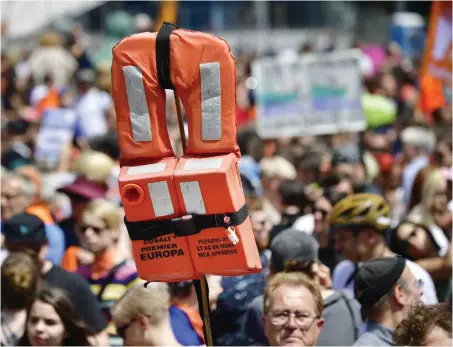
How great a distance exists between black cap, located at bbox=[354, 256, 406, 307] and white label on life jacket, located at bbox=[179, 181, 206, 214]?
4.83ft

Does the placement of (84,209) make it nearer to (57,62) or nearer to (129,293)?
(129,293)

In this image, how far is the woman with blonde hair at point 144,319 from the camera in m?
5.58

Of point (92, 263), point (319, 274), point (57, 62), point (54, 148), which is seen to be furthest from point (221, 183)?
point (57, 62)

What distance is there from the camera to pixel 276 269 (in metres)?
6.38

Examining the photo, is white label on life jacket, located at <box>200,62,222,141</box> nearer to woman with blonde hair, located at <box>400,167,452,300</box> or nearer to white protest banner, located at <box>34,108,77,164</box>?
woman with blonde hair, located at <box>400,167,452,300</box>

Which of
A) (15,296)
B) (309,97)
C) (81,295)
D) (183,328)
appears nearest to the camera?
(183,328)

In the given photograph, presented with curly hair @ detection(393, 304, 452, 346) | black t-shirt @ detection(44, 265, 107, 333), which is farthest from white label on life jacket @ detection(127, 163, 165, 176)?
black t-shirt @ detection(44, 265, 107, 333)

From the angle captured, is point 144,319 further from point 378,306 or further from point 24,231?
point 24,231

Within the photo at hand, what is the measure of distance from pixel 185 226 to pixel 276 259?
1.99 meters

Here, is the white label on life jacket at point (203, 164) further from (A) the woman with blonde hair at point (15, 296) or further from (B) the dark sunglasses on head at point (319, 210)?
(B) the dark sunglasses on head at point (319, 210)

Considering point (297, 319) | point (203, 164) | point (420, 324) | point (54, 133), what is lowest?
point (54, 133)

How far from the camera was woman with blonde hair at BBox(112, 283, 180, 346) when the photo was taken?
18.3 feet

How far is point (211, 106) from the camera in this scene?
4402 millimetres

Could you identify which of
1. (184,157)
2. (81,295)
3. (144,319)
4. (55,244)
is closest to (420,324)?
(184,157)
